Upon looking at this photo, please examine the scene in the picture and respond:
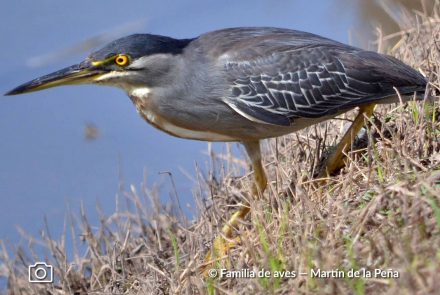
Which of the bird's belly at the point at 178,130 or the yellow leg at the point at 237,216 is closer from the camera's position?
the yellow leg at the point at 237,216

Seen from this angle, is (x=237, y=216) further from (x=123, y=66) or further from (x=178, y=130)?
(x=123, y=66)

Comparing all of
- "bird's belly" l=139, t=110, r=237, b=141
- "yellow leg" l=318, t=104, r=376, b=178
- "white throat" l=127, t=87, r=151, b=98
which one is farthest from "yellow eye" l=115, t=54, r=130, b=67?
"yellow leg" l=318, t=104, r=376, b=178

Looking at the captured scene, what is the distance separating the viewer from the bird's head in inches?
195

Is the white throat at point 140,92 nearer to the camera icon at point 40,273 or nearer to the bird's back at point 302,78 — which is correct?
the bird's back at point 302,78

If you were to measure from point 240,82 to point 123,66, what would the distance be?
0.62 metres

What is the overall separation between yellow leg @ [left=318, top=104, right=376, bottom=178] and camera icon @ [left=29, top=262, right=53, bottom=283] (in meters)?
1.65

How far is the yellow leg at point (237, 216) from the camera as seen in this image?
181 inches

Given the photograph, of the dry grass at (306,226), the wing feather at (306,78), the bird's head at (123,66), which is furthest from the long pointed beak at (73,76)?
the dry grass at (306,226)

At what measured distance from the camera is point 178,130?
16.9 ft

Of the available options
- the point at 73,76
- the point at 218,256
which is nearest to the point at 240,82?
the point at 73,76

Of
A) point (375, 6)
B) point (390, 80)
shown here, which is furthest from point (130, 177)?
point (375, 6)

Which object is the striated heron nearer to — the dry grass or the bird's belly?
the bird's belly

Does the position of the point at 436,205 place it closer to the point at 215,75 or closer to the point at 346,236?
the point at 346,236

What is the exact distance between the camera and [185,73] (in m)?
5.08
